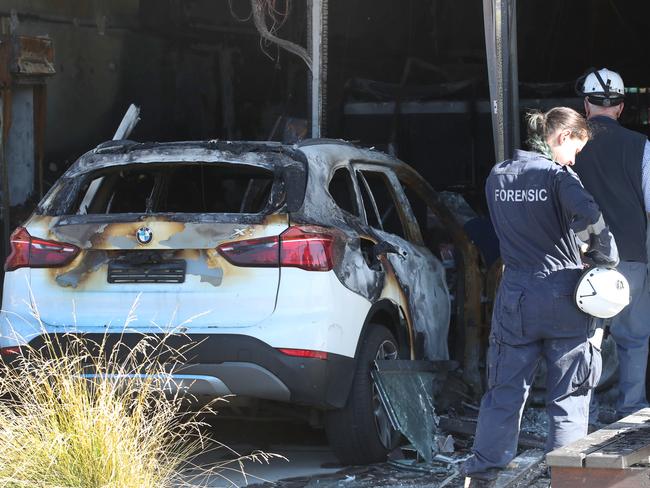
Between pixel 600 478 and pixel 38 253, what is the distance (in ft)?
11.5

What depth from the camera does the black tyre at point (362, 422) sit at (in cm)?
662

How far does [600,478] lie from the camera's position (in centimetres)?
415

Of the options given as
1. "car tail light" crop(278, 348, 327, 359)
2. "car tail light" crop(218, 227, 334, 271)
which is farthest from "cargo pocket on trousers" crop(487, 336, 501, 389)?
"car tail light" crop(218, 227, 334, 271)

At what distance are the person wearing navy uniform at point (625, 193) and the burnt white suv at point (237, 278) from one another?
1.31m

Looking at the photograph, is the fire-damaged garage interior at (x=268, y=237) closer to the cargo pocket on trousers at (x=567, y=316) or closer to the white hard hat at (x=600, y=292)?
the cargo pocket on trousers at (x=567, y=316)

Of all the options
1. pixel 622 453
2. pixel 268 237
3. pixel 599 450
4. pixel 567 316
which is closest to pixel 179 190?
pixel 268 237

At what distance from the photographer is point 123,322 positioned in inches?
251

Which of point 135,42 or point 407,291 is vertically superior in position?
point 135,42

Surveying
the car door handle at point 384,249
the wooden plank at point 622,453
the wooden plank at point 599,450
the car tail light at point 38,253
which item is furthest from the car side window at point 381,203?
the wooden plank at point 622,453

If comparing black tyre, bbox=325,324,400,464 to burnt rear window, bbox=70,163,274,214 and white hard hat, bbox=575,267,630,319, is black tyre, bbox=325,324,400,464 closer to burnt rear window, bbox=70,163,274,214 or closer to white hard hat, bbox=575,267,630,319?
burnt rear window, bbox=70,163,274,214

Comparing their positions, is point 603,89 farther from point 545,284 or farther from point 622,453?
point 622,453

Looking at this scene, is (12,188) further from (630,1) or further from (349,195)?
(630,1)

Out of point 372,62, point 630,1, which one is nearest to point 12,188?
point 372,62

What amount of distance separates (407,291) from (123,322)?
182cm
